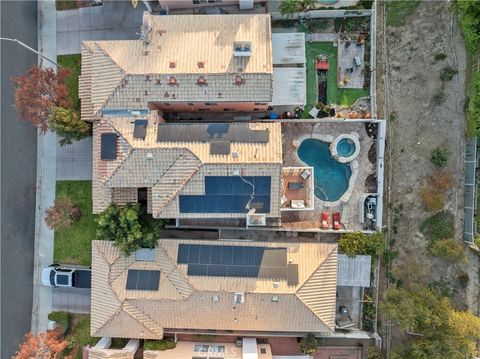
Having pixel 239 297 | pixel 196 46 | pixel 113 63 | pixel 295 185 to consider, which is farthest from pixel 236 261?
pixel 113 63

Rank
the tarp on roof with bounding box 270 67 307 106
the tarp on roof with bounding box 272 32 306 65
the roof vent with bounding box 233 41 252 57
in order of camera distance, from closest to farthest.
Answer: the roof vent with bounding box 233 41 252 57 < the tarp on roof with bounding box 270 67 307 106 < the tarp on roof with bounding box 272 32 306 65

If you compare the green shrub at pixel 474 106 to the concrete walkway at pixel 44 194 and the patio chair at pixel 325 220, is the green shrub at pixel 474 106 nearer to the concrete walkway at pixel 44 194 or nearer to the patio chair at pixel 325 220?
the patio chair at pixel 325 220

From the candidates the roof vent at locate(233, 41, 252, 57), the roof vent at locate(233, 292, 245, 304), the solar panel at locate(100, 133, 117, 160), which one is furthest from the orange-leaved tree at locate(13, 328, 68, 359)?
the roof vent at locate(233, 41, 252, 57)

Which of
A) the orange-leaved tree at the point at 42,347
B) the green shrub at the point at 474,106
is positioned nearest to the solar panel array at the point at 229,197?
the orange-leaved tree at the point at 42,347

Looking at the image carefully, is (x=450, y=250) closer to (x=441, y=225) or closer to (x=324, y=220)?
(x=441, y=225)

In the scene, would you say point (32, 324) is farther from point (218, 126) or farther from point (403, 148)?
point (403, 148)

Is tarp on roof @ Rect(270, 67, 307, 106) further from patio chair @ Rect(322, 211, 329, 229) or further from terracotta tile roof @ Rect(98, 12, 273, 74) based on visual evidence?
patio chair @ Rect(322, 211, 329, 229)
